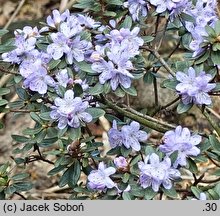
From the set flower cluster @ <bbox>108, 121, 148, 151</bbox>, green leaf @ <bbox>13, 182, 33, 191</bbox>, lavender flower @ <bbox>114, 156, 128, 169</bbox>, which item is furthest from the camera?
green leaf @ <bbox>13, 182, 33, 191</bbox>

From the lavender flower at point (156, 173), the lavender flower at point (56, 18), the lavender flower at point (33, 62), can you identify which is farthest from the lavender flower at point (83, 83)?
the lavender flower at point (156, 173)

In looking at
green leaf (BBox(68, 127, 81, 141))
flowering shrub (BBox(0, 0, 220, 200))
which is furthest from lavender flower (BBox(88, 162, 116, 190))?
green leaf (BBox(68, 127, 81, 141))

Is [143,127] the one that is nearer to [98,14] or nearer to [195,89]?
[195,89]

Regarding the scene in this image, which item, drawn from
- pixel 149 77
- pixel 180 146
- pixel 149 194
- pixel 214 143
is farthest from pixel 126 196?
pixel 149 77

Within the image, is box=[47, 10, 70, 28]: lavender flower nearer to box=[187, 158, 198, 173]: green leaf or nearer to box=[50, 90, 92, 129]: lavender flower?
box=[50, 90, 92, 129]: lavender flower

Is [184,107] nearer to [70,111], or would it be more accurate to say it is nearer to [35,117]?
[70,111]

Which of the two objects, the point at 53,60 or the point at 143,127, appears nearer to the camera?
the point at 53,60

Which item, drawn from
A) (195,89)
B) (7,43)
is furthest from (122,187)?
(7,43)

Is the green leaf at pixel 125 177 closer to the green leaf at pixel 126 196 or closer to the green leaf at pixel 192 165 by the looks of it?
the green leaf at pixel 126 196

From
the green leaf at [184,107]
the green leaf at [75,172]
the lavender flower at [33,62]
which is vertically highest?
the lavender flower at [33,62]
